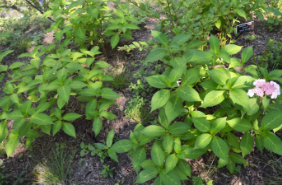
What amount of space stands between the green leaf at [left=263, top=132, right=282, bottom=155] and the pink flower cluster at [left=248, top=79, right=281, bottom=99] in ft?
1.08

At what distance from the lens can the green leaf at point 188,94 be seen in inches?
60.7

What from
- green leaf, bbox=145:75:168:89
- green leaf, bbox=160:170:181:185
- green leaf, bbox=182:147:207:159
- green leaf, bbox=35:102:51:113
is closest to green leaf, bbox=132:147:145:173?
green leaf, bbox=160:170:181:185

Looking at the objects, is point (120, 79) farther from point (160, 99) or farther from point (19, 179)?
point (19, 179)

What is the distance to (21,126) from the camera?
6.69 feet

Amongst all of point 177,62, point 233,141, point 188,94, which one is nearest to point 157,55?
point 177,62

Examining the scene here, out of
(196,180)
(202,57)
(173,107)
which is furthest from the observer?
(196,180)

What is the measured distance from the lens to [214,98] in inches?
61.9

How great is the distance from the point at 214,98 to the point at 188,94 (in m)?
0.22

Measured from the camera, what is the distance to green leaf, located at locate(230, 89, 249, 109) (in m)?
1.45

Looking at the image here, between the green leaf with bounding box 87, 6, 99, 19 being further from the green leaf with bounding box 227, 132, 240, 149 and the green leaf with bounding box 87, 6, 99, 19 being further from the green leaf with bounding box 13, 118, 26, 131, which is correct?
the green leaf with bounding box 227, 132, 240, 149

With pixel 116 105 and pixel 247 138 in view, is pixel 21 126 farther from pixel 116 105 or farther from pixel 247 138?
pixel 247 138

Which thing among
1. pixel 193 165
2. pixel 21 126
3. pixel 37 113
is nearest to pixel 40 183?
pixel 21 126

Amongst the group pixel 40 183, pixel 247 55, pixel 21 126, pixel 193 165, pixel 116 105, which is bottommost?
pixel 40 183

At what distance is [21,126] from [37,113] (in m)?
0.26
